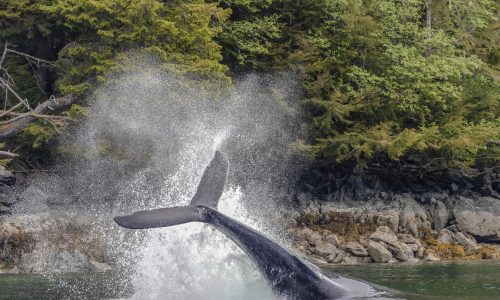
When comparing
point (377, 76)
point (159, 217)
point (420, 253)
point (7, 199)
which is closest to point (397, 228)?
point (420, 253)

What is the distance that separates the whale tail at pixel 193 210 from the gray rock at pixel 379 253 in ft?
63.0

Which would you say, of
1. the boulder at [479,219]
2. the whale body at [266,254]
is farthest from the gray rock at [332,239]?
the whale body at [266,254]

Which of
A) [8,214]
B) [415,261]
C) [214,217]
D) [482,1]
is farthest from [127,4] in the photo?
[214,217]

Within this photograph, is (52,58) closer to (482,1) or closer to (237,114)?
(237,114)

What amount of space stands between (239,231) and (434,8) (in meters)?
30.8

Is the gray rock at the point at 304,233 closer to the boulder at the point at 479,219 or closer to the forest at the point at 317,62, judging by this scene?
the forest at the point at 317,62

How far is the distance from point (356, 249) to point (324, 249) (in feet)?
4.10

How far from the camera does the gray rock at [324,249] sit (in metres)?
32.6

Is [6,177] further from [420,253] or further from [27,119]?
[420,253]

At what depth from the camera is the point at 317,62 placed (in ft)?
122

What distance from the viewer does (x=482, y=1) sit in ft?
133

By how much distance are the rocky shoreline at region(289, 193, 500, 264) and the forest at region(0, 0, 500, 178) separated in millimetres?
2045

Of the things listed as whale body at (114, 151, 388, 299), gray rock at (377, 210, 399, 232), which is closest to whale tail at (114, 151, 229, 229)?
whale body at (114, 151, 388, 299)

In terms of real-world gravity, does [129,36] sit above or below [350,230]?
above
